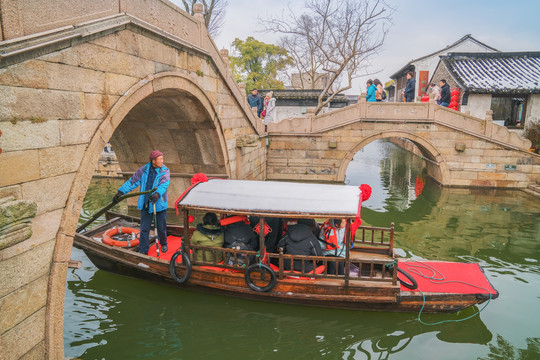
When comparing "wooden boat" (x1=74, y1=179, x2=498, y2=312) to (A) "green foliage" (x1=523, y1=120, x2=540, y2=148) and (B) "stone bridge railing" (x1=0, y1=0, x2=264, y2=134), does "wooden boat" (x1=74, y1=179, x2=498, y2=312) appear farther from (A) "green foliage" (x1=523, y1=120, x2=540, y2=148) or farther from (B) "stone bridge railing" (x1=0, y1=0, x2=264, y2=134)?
(A) "green foliage" (x1=523, y1=120, x2=540, y2=148)

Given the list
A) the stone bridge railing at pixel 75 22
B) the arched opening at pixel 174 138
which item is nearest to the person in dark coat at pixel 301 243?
the stone bridge railing at pixel 75 22

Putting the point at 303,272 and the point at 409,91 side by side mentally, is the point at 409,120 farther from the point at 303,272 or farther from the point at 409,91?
the point at 303,272

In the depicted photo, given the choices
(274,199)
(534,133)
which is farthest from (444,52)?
(274,199)

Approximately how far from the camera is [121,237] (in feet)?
24.8

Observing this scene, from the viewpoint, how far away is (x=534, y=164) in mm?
13883

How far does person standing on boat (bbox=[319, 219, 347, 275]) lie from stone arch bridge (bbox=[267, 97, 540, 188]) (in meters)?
8.75

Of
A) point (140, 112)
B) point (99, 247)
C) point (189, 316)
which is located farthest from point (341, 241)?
point (140, 112)

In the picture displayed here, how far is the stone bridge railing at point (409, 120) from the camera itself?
45.1 feet

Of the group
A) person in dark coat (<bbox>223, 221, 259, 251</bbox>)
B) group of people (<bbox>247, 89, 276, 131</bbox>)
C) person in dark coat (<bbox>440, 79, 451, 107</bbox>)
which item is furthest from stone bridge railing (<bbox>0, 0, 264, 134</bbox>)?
person in dark coat (<bbox>440, 79, 451, 107</bbox>)

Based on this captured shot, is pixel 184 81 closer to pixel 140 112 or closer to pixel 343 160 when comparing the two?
pixel 140 112

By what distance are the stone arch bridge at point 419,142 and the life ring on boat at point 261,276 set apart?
31.7ft

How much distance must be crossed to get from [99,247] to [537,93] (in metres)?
17.4

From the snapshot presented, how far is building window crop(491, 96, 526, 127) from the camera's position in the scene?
17375 mm

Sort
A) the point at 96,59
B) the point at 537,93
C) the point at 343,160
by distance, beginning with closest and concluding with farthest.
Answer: the point at 96,59
the point at 343,160
the point at 537,93
